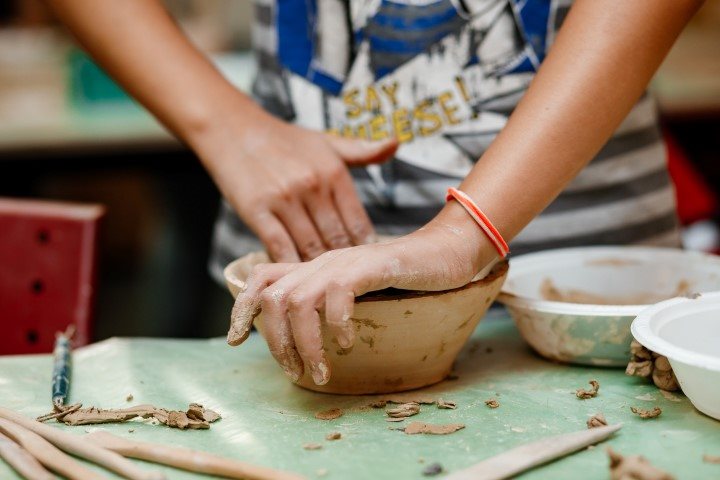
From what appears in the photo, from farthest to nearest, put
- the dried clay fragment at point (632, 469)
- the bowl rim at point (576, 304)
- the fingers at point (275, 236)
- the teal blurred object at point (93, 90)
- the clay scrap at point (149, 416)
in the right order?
1. the teal blurred object at point (93, 90)
2. the fingers at point (275, 236)
3. the bowl rim at point (576, 304)
4. the clay scrap at point (149, 416)
5. the dried clay fragment at point (632, 469)

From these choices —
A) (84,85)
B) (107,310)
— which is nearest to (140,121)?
(84,85)

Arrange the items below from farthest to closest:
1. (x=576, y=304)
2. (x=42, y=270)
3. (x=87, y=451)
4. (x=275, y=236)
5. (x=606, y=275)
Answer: (x=42, y=270) < (x=606, y=275) < (x=275, y=236) < (x=576, y=304) < (x=87, y=451)

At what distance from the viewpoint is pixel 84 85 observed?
133 inches

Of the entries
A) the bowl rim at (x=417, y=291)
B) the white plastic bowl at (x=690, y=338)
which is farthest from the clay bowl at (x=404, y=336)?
the white plastic bowl at (x=690, y=338)

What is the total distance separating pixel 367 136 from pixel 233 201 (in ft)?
1.00

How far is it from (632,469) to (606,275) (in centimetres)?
62

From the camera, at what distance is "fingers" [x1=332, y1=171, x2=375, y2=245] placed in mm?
1312

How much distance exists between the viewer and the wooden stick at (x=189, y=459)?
2.80 ft

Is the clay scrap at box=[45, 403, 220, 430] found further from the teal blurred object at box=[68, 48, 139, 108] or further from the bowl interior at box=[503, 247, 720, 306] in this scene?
the teal blurred object at box=[68, 48, 139, 108]

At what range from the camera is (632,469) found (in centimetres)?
80

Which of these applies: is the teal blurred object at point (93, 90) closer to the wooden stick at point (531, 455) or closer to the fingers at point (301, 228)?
the fingers at point (301, 228)

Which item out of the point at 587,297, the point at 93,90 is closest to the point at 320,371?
the point at 587,297

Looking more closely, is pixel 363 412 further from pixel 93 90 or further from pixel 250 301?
pixel 93 90

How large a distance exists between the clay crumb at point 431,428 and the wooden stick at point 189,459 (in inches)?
6.7
